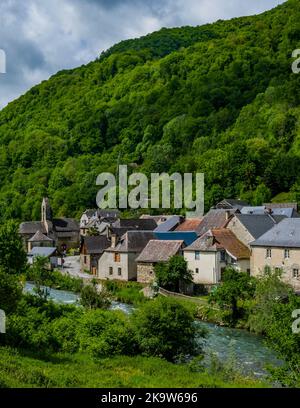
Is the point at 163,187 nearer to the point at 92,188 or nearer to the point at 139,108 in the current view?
the point at 92,188

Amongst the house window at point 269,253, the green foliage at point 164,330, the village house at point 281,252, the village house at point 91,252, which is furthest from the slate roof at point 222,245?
the green foliage at point 164,330

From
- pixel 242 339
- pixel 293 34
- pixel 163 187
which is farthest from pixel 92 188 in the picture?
pixel 242 339

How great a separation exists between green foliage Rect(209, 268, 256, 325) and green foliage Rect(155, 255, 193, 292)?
674 cm

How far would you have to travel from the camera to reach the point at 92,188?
12056cm

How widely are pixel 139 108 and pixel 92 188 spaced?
135 feet

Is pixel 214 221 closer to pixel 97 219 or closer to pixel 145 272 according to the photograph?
pixel 145 272

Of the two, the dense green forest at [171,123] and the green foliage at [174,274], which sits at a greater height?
the dense green forest at [171,123]

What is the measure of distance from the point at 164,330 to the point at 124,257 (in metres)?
28.7

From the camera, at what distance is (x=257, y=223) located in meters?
49.2

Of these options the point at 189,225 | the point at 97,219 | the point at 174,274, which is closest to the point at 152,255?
the point at 174,274

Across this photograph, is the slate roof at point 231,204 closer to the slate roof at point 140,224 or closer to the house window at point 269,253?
the slate roof at point 140,224

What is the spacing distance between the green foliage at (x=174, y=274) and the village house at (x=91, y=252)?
1543cm

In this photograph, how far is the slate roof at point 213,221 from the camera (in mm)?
54500

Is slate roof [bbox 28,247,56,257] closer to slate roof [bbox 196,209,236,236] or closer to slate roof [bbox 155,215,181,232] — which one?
slate roof [bbox 155,215,181,232]
